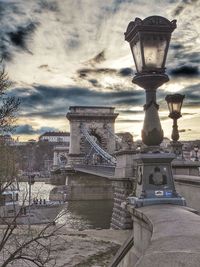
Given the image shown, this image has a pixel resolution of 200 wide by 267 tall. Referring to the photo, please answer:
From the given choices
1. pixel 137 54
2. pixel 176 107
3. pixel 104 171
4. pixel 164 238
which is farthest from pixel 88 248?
pixel 104 171

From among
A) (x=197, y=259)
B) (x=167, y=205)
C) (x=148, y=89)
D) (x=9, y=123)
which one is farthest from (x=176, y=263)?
(x=9, y=123)

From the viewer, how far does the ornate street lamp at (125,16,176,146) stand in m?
4.96

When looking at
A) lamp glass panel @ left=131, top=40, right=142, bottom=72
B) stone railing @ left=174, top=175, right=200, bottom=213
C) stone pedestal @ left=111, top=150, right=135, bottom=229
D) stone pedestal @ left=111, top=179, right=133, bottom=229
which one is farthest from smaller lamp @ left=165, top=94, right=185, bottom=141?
lamp glass panel @ left=131, top=40, right=142, bottom=72

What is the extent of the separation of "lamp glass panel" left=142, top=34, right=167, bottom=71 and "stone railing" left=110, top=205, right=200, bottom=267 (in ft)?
5.73

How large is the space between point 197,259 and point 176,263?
0.50ft

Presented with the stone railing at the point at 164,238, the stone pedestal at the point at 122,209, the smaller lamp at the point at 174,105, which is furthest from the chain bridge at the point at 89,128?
the stone railing at the point at 164,238

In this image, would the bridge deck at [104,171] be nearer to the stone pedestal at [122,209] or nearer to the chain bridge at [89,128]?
the stone pedestal at [122,209]

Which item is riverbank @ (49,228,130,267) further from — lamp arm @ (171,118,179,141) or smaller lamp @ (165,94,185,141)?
smaller lamp @ (165,94,185,141)

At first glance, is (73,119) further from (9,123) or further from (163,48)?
(163,48)

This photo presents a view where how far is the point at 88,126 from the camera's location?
7794cm

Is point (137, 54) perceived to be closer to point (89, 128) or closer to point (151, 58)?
point (151, 58)

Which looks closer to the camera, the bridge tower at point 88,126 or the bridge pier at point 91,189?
the bridge pier at point 91,189

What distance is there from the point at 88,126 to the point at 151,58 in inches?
2873

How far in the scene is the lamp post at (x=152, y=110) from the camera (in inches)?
184
